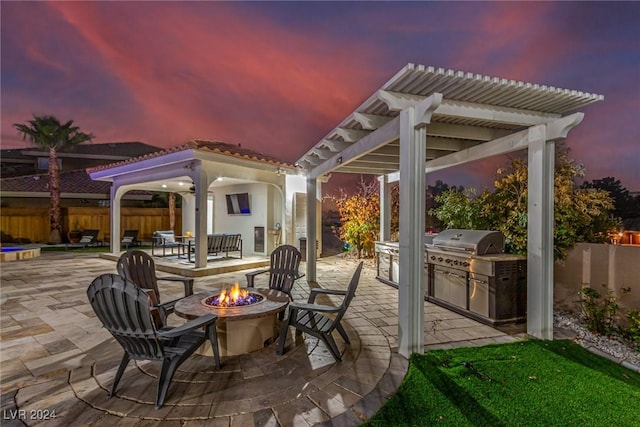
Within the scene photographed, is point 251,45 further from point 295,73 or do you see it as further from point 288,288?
point 288,288

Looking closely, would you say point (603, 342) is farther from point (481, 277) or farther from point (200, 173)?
point (200, 173)

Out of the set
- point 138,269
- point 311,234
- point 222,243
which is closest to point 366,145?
point 311,234

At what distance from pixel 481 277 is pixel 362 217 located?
21.4 feet

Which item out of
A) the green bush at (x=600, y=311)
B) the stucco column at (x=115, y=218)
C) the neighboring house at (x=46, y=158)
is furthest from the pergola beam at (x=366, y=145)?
the neighboring house at (x=46, y=158)

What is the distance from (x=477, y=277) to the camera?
450cm

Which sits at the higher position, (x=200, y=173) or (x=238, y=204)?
(x=200, y=173)

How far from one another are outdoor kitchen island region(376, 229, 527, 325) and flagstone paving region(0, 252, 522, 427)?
26cm

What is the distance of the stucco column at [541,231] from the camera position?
386 cm

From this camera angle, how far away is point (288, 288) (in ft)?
14.6

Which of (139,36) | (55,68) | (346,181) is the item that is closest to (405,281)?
(346,181)

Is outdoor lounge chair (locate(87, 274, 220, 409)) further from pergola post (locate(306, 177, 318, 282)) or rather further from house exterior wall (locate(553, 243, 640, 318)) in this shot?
house exterior wall (locate(553, 243, 640, 318))

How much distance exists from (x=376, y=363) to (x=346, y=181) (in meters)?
10.00

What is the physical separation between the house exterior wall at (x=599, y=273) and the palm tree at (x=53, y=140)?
19551 millimetres

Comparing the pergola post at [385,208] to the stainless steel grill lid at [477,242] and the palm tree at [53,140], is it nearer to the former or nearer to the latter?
the stainless steel grill lid at [477,242]
